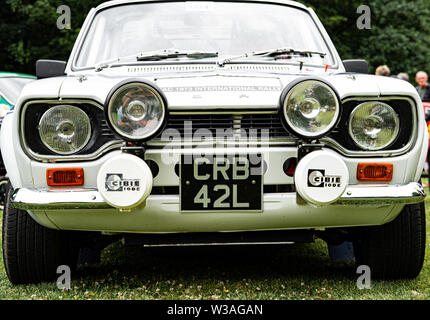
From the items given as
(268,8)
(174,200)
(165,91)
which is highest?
(268,8)

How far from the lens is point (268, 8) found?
381 cm

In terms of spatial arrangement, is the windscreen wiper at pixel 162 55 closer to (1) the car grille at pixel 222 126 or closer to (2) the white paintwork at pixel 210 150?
(2) the white paintwork at pixel 210 150

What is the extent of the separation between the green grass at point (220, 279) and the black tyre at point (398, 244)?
3.5 inches

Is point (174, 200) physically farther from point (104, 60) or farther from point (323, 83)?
point (104, 60)

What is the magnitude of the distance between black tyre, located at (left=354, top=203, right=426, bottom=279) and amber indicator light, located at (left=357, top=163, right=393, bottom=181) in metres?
0.41

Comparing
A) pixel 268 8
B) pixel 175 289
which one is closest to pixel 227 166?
pixel 175 289

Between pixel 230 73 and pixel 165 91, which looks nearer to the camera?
pixel 165 91

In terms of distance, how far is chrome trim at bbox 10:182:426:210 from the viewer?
246 centimetres

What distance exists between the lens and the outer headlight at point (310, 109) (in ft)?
7.93

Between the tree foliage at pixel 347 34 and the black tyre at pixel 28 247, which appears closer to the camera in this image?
the black tyre at pixel 28 247

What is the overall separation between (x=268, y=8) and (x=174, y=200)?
1906 millimetres
